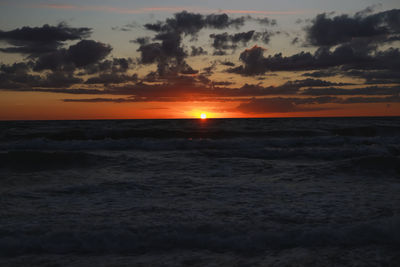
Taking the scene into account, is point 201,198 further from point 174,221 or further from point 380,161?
point 380,161

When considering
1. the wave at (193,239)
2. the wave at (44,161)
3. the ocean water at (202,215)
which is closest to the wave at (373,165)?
the ocean water at (202,215)

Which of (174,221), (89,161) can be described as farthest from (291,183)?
(89,161)

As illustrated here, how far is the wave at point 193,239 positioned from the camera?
4.86 metres

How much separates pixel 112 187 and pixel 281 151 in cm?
1034

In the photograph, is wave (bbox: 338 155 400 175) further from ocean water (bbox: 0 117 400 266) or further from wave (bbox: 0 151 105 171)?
wave (bbox: 0 151 105 171)

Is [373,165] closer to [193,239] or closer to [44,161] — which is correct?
[193,239]

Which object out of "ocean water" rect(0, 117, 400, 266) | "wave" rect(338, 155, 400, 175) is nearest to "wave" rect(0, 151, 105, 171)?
"ocean water" rect(0, 117, 400, 266)

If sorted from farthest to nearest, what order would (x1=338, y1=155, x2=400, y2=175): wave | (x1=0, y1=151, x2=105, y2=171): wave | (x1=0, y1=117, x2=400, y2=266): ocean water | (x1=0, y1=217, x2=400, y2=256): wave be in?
(x1=0, y1=151, x2=105, y2=171): wave, (x1=338, y1=155, x2=400, y2=175): wave, (x1=0, y1=217, x2=400, y2=256): wave, (x1=0, y1=117, x2=400, y2=266): ocean water

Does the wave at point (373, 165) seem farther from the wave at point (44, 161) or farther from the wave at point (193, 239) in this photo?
the wave at point (44, 161)

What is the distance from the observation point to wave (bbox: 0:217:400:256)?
16.0 feet

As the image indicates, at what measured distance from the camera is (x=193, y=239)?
515cm

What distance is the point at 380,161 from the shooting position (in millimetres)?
12438

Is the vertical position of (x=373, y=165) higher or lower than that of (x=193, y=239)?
higher

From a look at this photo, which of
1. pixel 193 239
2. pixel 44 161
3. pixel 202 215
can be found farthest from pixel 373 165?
pixel 44 161
